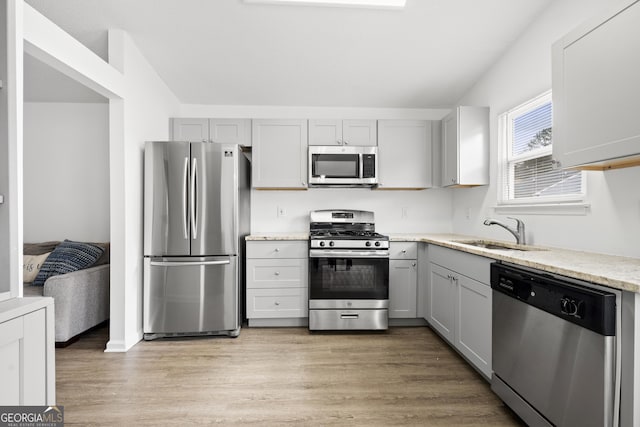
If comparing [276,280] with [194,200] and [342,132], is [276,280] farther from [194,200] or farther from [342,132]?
[342,132]

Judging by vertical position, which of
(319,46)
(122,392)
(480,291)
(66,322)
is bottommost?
(122,392)

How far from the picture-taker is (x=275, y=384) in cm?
206

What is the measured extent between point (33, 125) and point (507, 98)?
5.10 m

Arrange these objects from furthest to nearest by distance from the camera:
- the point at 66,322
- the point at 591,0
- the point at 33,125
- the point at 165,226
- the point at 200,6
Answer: the point at 33,125, the point at 165,226, the point at 66,322, the point at 200,6, the point at 591,0

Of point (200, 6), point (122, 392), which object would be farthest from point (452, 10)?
point (122, 392)

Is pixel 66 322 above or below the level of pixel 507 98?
below

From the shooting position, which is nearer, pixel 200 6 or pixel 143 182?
pixel 200 6

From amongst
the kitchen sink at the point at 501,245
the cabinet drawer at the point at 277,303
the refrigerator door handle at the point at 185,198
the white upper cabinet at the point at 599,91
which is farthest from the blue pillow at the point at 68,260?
the white upper cabinet at the point at 599,91

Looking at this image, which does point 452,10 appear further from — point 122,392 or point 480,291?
point 122,392

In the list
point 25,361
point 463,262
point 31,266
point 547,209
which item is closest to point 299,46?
point 463,262

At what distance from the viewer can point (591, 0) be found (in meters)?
1.96

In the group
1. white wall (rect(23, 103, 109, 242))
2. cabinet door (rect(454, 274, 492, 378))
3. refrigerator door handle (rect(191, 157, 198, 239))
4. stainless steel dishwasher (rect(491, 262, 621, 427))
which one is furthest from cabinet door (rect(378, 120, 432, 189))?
white wall (rect(23, 103, 109, 242))

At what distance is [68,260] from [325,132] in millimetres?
2811

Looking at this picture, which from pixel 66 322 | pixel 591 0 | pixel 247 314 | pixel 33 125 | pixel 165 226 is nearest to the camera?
pixel 591 0
